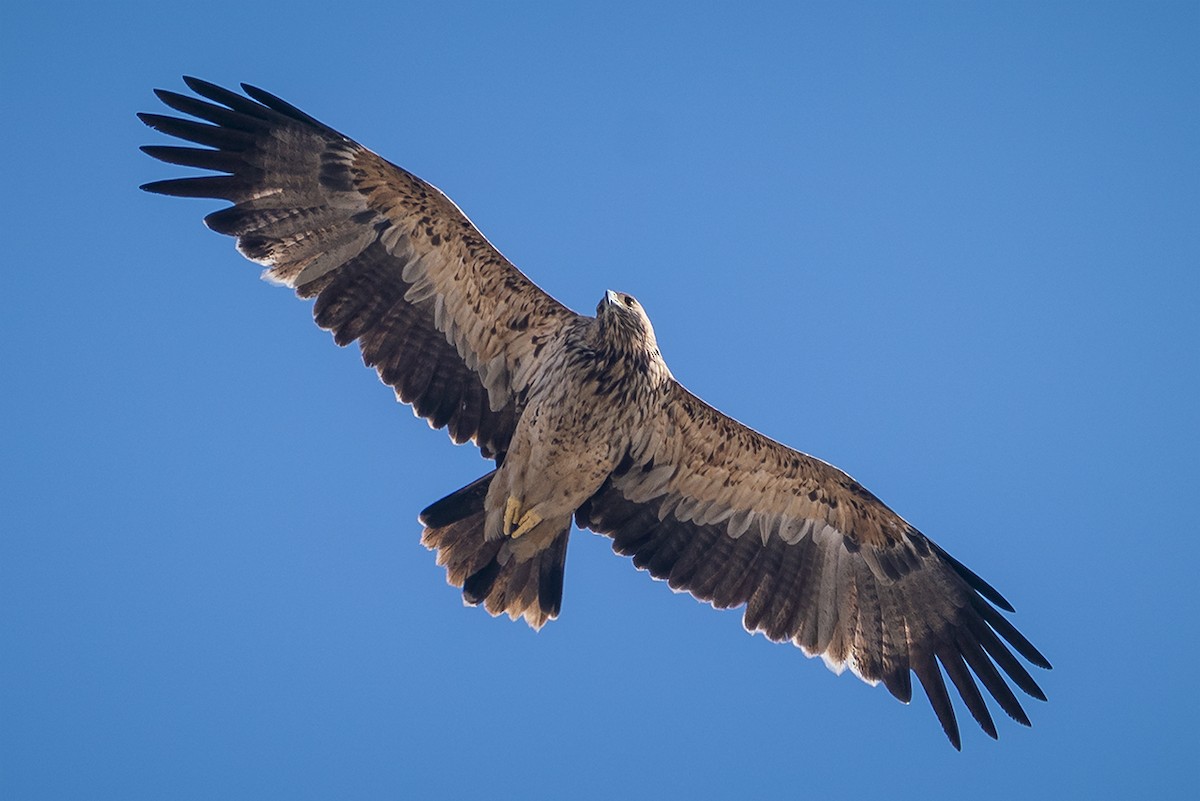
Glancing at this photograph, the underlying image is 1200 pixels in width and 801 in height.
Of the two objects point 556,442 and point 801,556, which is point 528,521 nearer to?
point 556,442

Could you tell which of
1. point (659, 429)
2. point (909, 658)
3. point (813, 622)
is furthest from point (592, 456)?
point (909, 658)

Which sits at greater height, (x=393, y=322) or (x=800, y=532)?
(x=800, y=532)

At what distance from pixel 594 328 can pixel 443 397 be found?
1304 millimetres

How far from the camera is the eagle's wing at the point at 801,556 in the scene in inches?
420

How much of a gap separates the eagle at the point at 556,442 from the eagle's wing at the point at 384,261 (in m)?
0.01

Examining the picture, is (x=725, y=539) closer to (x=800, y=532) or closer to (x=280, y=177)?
(x=800, y=532)

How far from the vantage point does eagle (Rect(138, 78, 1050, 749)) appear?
1005 centimetres

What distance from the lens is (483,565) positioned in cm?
1031

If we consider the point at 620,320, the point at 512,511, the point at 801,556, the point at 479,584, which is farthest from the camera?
the point at 801,556

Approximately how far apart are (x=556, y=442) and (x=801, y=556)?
2287mm

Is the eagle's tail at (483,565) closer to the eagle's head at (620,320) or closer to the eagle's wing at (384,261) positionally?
the eagle's wing at (384,261)

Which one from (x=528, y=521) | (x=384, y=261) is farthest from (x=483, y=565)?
(x=384, y=261)

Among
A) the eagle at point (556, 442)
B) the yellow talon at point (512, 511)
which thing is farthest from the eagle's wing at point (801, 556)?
the yellow talon at point (512, 511)

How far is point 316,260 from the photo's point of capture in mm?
10242
